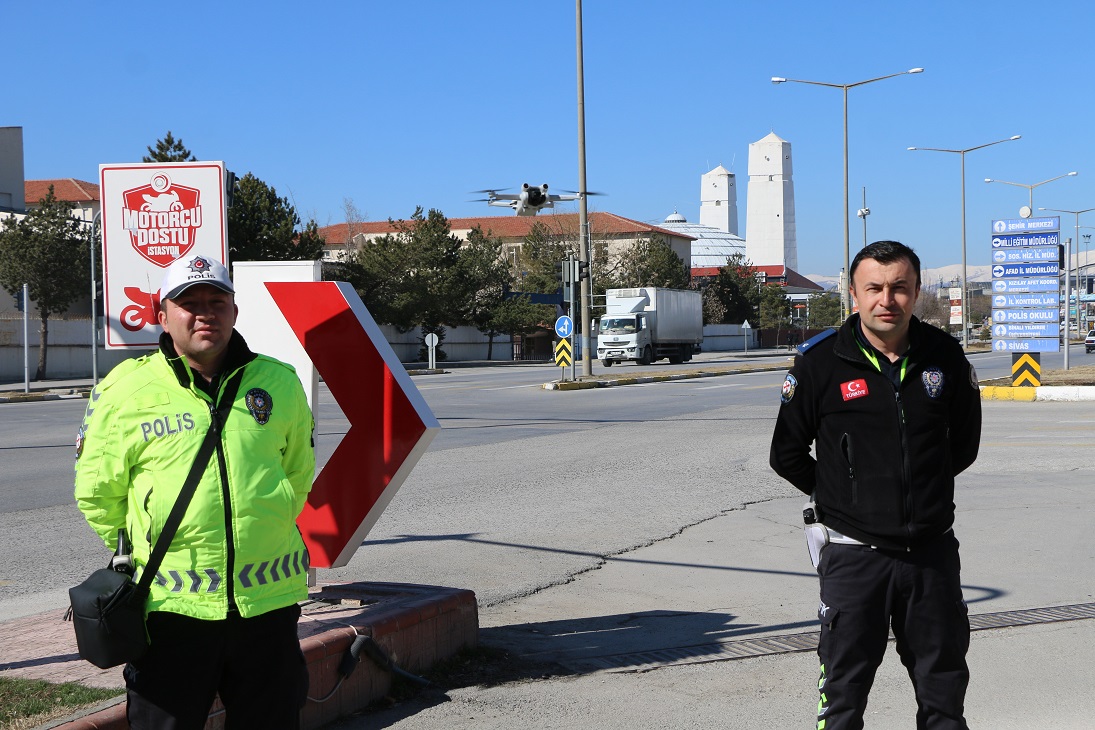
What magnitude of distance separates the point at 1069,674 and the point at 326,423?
16068mm

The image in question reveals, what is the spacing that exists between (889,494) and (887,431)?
0.19 meters

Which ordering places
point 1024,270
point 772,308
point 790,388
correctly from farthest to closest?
point 772,308 < point 1024,270 < point 790,388

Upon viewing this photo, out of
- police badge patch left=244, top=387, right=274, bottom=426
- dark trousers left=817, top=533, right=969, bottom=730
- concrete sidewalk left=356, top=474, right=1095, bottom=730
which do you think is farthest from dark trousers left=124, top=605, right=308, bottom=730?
dark trousers left=817, top=533, right=969, bottom=730

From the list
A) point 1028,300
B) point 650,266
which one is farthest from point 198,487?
point 650,266

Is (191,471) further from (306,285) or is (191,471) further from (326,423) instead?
(326,423)

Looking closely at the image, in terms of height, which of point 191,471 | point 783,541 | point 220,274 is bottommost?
point 783,541

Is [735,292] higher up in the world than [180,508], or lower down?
higher up

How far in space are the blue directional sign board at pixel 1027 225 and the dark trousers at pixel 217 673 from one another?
25066 mm

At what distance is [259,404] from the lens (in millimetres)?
3244

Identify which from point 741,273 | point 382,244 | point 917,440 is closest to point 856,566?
point 917,440

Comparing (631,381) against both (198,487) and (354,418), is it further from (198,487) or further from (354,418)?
(198,487)

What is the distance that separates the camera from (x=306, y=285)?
5.24 m

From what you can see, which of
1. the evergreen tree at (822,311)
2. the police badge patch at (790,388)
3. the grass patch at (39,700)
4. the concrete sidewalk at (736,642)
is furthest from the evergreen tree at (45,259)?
the evergreen tree at (822,311)

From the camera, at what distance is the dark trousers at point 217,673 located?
3.11m
